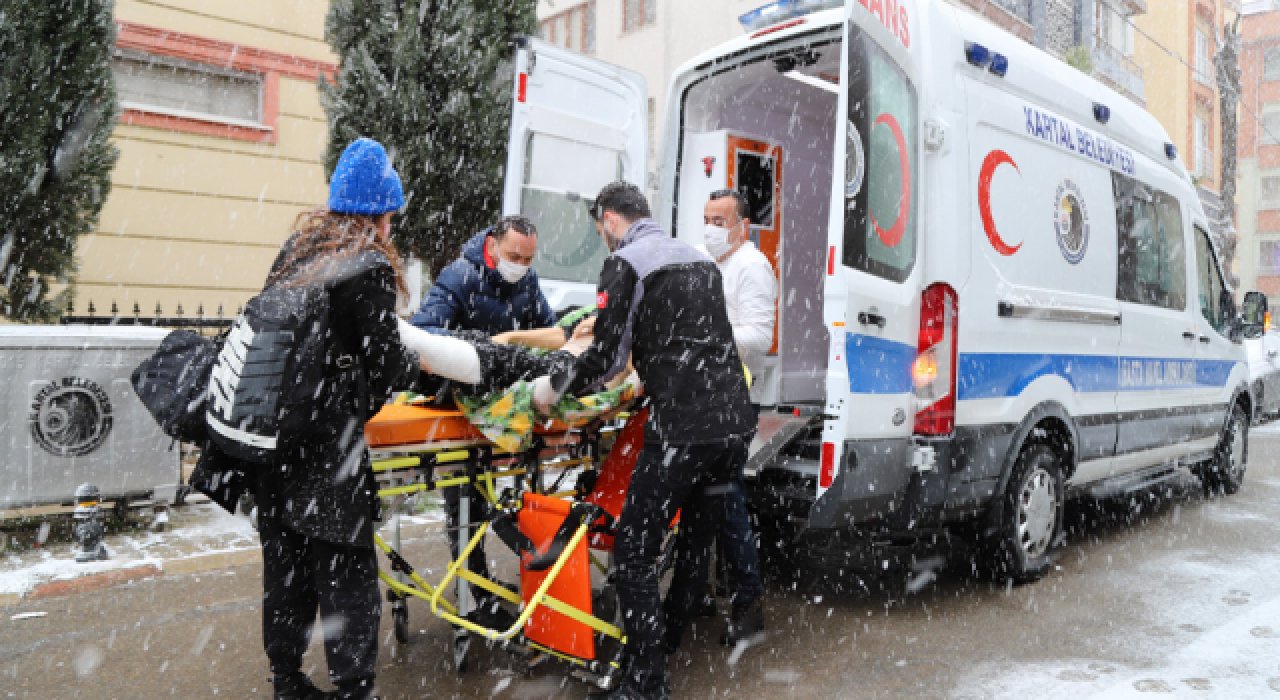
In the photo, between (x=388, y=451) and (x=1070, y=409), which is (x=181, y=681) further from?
(x=1070, y=409)

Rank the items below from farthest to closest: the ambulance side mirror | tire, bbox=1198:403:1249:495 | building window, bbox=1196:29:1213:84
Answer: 1. building window, bbox=1196:29:1213:84
2. tire, bbox=1198:403:1249:495
3. the ambulance side mirror

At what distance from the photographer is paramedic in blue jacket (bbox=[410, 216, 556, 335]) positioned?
14.5 feet

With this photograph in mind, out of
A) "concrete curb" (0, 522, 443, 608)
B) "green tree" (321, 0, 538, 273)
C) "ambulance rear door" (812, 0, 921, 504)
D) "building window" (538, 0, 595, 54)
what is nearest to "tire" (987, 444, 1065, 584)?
"ambulance rear door" (812, 0, 921, 504)

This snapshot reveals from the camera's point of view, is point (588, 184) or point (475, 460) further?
point (588, 184)

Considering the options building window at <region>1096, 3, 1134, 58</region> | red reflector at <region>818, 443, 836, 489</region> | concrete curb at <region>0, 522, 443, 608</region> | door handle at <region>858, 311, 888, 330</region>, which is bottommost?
concrete curb at <region>0, 522, 443, 608</region>

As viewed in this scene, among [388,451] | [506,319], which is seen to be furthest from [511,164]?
[388,451]

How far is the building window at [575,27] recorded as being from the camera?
74.1ft

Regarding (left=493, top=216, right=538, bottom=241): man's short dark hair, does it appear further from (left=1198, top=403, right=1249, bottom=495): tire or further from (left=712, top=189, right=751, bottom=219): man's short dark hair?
(left=1198, top=403, right=1249, bottom=495): tire

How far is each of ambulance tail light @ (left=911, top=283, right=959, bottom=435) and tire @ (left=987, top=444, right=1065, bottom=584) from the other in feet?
2.38

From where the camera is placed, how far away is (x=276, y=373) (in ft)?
8.73

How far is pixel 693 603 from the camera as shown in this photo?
3.90 meters

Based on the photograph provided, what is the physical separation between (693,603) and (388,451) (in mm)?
1465

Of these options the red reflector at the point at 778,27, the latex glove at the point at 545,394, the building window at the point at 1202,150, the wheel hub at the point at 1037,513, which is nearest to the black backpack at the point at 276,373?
the latex glove at the point at 545,394

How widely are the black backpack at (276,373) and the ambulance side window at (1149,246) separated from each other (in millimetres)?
4634
